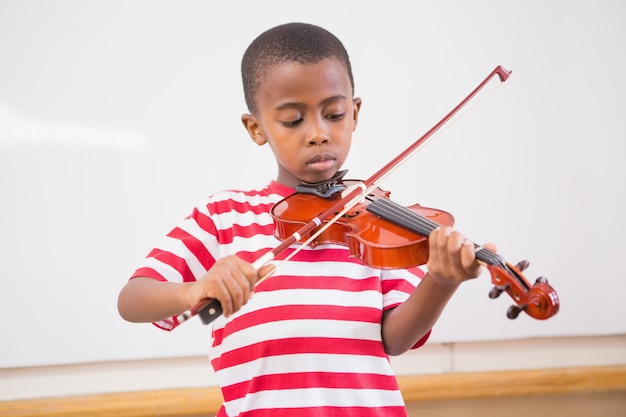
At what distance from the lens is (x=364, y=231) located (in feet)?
2.44

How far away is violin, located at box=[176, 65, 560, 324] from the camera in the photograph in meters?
0.56

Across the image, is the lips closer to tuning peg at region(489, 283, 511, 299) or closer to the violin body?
the violin body

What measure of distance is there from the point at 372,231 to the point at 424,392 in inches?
29.9

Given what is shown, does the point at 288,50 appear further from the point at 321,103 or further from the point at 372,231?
the point at 372,231

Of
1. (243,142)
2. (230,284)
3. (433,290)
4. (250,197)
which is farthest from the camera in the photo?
(243,142)

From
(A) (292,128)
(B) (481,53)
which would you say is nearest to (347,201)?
(A) (292,128)

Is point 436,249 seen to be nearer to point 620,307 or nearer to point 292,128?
point 292,128

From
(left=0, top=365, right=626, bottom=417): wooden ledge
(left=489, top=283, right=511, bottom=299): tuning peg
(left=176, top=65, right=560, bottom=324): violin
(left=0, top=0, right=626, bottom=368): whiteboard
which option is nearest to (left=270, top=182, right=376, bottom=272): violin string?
(left=176, top=65, right=560, bottom=324): violin

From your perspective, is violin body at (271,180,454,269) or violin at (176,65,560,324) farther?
violin body at (271,180,454,269)

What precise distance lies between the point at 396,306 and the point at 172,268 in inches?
11.5

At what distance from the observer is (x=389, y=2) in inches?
53.6

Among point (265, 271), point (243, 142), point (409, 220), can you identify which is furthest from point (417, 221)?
point (243, 142)

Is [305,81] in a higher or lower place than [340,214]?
higher

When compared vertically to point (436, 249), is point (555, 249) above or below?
below
